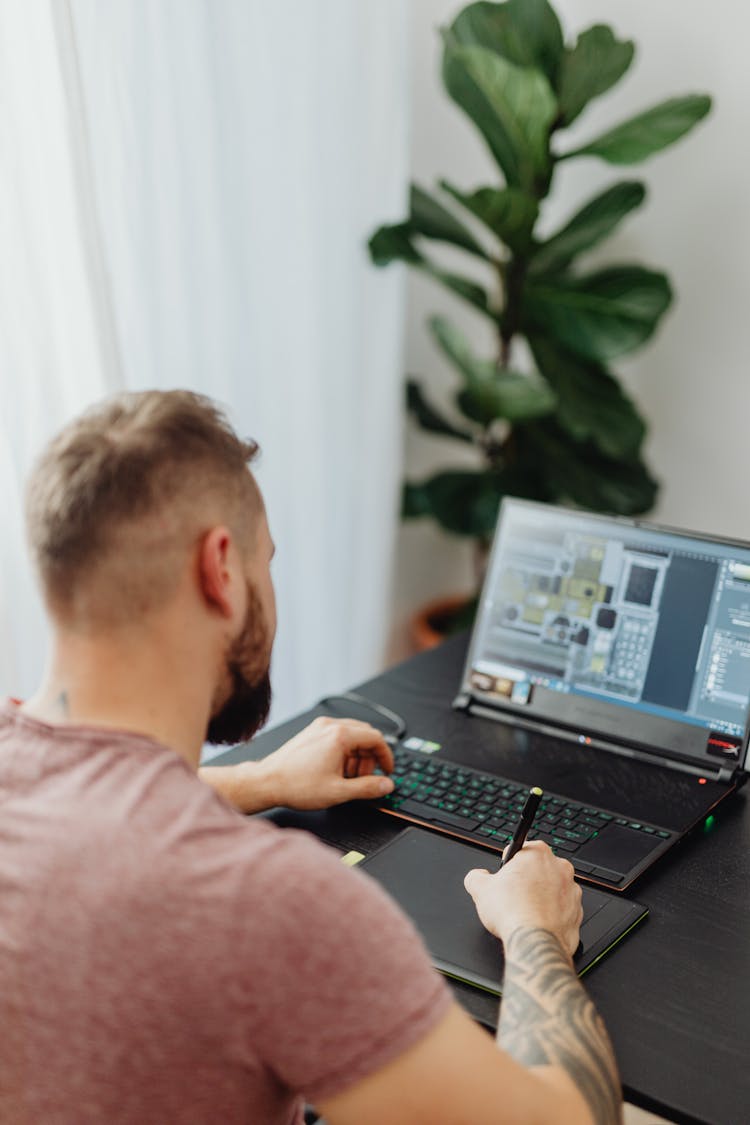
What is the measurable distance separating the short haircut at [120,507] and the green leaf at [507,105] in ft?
4.07

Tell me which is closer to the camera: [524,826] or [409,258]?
[524,826]

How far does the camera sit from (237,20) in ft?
6.04

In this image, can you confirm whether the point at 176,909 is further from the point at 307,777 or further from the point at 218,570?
the point at 307,777

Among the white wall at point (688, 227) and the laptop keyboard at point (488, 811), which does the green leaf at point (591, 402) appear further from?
the laptop keyboard at point (488, 811)

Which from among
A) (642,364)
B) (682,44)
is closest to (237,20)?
(682,44)

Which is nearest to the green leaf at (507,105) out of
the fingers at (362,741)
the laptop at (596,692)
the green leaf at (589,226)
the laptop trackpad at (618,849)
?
the green leaf at (589,226)

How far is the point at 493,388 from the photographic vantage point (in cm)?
209

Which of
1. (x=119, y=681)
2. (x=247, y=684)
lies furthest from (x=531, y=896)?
(x=119, y=681)

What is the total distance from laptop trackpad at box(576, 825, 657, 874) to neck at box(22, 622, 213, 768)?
0.49 m

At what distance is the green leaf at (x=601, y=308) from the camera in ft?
6.48

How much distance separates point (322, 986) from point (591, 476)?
161 cm

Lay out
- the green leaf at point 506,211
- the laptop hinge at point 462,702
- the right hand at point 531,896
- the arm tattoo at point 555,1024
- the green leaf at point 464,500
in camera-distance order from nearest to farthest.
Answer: the arm tattoo at point 555,1024 < the right hand at point 531,896 < the laptop hinge at point 462,702 < the green leaf at point 506,211 < the green leaf at point 464,500

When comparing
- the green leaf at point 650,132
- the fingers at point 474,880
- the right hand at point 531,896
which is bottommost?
the fingers at point 474,880

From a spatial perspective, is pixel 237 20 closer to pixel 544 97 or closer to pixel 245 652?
pixel 544 97
